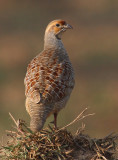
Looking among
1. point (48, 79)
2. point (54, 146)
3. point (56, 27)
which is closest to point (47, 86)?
point (48, 79)

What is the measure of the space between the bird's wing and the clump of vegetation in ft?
2.04

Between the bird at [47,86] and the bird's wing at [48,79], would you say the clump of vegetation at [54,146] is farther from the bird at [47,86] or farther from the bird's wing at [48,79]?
the bird's wing at [48,79]

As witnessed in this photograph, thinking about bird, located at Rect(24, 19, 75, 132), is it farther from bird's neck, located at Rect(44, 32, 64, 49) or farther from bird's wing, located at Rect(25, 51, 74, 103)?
bird's neck, located at Rect(44, 32, 64, 49)

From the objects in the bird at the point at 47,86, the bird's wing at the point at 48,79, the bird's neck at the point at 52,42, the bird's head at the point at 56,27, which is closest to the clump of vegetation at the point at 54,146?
the bird at the point at 47,86

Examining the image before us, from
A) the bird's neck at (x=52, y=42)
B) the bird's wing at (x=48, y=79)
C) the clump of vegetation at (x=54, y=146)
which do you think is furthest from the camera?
the bird's neck at (x=52, y=42)

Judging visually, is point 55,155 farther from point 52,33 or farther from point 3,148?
point 52,33

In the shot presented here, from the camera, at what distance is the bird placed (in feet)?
23.3

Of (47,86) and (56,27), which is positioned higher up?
(56,27)

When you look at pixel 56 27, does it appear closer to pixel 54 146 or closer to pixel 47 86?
pixel 47 86

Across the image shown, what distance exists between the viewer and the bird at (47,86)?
7105 mm

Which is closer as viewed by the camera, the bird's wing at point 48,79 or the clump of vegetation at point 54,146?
the clump of vegetation at point 54,146

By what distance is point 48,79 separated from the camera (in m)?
7.46

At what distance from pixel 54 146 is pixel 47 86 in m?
1.09

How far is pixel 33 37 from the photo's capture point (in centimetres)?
2389
